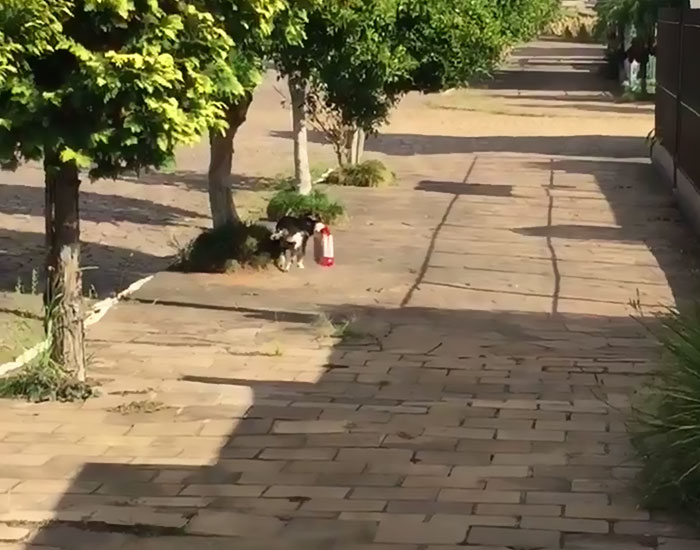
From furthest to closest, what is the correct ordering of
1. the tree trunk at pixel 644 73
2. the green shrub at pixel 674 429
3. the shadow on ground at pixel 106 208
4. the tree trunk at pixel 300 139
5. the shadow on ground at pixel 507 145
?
the tree trunk at pixel 644 73 < the shadow on ground at pixel 507 145 < the tree trunk at pixel 300 139 < the shadow on ground at pixel 106 208 < the green shrub at pixel 674 429

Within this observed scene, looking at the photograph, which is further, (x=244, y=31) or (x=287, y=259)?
(x=287, y=259)

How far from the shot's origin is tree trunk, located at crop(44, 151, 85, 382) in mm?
7812

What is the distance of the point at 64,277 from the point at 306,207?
7610 millimetres

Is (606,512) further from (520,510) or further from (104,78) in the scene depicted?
(104,78)

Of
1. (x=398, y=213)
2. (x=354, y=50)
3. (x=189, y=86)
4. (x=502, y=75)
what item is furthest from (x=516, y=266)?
(x=502, y=75)

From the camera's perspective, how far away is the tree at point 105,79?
6773mm

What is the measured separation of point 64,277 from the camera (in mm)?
7840

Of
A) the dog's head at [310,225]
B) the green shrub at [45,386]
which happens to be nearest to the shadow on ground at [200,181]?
the dog's head at [310,225]

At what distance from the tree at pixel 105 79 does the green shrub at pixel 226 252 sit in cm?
509

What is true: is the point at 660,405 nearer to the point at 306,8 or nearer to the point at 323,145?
the point at 306,8

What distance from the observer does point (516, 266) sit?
42.4ft

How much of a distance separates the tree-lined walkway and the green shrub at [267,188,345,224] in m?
0.35

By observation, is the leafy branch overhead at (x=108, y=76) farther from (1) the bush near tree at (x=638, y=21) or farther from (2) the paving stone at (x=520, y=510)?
(1) the bush near tree at (x=638, y=21)

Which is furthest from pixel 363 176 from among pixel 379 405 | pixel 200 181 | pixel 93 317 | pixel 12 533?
pixel 12 533
